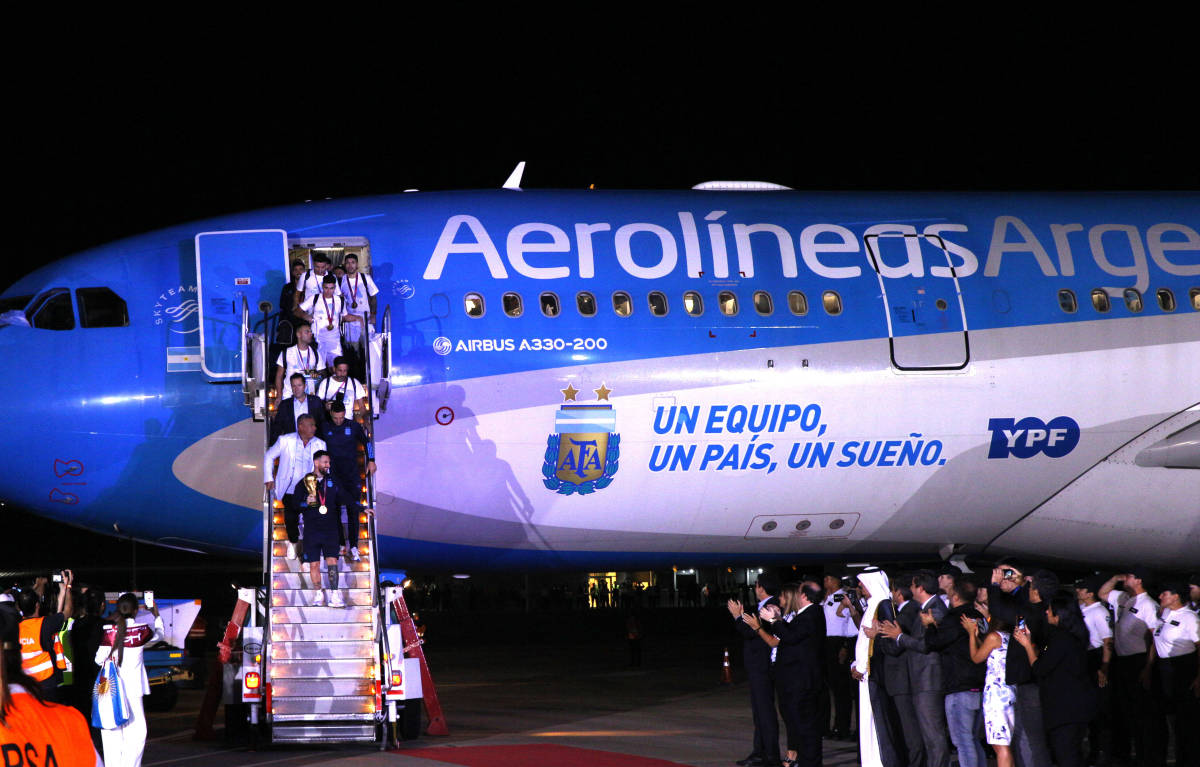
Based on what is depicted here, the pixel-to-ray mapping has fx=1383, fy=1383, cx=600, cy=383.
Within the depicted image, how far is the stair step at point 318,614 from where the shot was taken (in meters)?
13.3

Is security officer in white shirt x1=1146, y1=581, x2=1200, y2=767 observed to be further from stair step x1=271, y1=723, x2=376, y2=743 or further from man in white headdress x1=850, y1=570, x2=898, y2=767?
stair step x1=271, y1=723, x2=376, y2=743

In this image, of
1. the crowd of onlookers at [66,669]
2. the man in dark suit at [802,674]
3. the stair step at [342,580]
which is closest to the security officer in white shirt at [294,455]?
the stair step at [342,580]

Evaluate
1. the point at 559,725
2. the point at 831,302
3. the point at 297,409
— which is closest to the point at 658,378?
the point at 831,302

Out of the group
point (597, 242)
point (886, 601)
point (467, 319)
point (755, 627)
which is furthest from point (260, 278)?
point (886, 601)

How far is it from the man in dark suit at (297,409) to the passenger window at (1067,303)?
863 centimetres

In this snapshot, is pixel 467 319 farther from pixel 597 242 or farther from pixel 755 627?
pixel 755 627

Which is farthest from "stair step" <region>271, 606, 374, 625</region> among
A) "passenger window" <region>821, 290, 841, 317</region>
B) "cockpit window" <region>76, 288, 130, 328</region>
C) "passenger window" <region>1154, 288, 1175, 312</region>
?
"passenger window" <region>1154, 288, 1175, 312</region>

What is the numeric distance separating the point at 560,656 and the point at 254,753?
13824 millimetres

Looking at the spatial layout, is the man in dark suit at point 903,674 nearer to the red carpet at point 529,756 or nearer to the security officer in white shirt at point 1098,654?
the red carpet at point 529,756

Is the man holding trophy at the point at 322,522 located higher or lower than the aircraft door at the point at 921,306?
lower

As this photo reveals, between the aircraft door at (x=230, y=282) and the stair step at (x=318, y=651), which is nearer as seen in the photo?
the stair step at (x=318, y=651)

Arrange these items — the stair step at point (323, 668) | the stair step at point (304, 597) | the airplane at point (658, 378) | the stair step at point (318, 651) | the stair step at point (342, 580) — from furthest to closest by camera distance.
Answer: the airplane at point (658, 378) → the stair step at point (342, 580) → the stair step at point (304, 597) → the stair step at point (318, 651) → the stair step at point (323, 668)

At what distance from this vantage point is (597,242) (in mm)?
15773

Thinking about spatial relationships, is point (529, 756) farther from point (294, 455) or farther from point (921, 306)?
point (921, 306)
